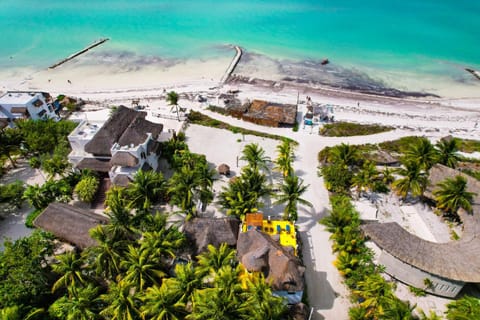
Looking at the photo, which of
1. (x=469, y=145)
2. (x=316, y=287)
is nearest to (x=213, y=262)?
(x=316, y=287)

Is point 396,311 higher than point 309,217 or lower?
higher

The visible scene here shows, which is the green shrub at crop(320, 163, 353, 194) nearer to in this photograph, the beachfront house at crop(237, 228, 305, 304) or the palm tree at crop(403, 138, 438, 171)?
the palm tree at crop(403, 138, 438, 171)

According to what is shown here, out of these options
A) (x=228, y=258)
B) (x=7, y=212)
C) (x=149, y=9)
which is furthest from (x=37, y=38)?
(x=228, y=258)

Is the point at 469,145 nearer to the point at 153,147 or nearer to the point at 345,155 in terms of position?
the point at 345,155

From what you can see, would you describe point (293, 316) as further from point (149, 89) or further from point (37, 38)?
point (37, 38)

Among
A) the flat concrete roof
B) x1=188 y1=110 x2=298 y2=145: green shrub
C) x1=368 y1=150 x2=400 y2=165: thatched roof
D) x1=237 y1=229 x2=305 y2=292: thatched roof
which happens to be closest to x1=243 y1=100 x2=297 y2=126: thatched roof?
x1=188 y1=110 x2=298 y2=145: green shrub

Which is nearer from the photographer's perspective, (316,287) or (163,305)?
(163,305)
